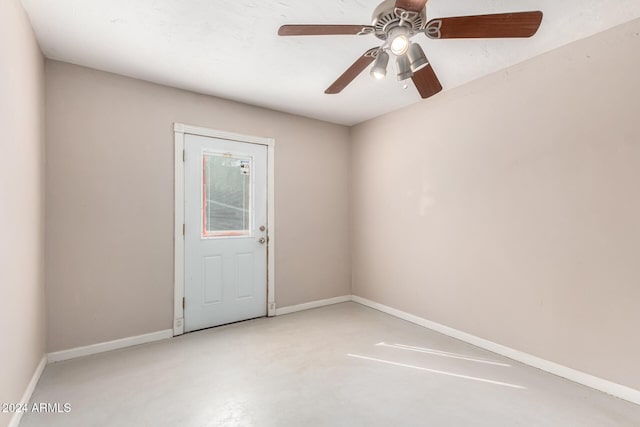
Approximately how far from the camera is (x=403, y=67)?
179cm

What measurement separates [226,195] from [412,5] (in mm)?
2582

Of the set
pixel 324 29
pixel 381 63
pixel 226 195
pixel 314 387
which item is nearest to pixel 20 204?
pixel 226 195

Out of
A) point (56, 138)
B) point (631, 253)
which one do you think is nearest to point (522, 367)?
point (631, 253)

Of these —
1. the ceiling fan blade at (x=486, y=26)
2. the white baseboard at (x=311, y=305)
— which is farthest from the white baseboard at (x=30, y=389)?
the ceiling fan blade at (x=486, y=26)

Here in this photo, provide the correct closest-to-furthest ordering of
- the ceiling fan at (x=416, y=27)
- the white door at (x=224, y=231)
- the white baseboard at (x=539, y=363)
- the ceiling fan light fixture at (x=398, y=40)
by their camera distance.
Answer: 1. the ceiling fan at (x=416, y=27)
2. the ceiling fan light fixture at (x=398, y=40)
3. the white baseboard at (x=539, y=363)
4. the white door at (x=224, y=231)

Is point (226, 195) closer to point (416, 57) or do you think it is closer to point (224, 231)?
point (224, 231)

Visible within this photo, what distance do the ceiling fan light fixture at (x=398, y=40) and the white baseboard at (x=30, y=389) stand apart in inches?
112

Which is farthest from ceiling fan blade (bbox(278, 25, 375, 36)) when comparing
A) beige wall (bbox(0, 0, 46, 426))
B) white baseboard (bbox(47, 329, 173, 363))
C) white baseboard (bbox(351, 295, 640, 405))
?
white baseboard (bbox(47, 329, 173, 363))

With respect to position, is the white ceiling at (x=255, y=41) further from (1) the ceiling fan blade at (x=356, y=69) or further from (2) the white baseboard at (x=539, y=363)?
(2) the white baseboard at (x=539, y=363)

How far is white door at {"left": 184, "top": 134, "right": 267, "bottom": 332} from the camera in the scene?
10.3 feet

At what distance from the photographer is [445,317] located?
3.10 metres

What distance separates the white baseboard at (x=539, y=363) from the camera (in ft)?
6.61

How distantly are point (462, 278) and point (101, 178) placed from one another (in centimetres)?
344

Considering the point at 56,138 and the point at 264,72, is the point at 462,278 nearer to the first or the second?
the point at 264,72
